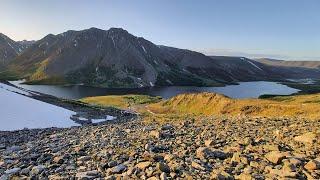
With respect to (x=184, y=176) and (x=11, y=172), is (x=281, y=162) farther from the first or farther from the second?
(x=11, y=172)

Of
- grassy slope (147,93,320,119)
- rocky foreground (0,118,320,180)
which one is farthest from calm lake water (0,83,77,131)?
rocky foreground (0,118,320,180)

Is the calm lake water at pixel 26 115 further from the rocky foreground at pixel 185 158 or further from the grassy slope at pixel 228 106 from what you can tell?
the rocky foreground at pixel 185 158

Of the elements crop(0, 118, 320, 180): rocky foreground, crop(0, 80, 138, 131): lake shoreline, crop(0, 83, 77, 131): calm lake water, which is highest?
crop(0, 118, 320, 180): rocky foreground

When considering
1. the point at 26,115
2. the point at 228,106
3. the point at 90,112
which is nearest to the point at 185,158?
the point at 26,115

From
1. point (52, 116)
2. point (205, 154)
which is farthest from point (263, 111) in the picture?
point (205, 154)

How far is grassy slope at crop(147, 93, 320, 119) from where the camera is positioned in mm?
65037

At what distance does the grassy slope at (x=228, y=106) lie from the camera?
65.0 metres

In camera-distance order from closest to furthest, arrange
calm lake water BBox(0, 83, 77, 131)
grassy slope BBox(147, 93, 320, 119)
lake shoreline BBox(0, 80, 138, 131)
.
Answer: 1. calm lake water BBox(0, 83, 77, 131)
2. grassy slope BBox(147, 93, 320, 119)
3. lake shoreline BBox(0, 80, 138, 131)

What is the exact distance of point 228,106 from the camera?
80875 millimetres

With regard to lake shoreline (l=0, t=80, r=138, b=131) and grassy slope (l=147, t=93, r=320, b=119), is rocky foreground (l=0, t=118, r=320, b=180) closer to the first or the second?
lake shoreline (l=0, t=80, r=138, b=131)

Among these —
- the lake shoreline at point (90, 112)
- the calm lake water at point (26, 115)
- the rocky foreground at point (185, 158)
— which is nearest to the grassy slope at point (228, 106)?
the lake shoreline at point (90, 112)

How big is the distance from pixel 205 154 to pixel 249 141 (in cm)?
335

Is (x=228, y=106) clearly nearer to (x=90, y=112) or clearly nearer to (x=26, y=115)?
(x=90, y=112)

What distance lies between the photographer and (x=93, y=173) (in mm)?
Result: 16844
